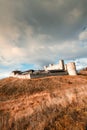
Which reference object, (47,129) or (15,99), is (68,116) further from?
(15,99)

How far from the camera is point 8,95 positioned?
1724 inches

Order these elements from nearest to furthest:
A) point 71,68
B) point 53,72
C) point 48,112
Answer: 1. point 48,112
2. point 53,72
3. point 71,68

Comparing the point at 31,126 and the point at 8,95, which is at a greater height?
the point at 8,95

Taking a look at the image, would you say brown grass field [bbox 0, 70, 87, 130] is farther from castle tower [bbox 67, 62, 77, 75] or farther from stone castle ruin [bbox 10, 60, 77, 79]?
castle tower [bbox 67, 62, 77, 75]

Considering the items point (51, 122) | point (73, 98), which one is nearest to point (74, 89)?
point (73, 98)

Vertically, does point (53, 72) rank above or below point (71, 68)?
below

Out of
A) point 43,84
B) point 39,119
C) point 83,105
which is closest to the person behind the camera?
point 39,119

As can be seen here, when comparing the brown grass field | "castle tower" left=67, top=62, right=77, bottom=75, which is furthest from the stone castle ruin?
the brown grass field

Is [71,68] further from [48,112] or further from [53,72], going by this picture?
[48,112]

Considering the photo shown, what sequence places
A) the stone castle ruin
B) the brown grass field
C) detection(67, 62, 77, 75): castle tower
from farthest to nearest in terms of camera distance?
1. detection(67, 62, 77, 75): castle tower
2. the stone castle ruin
3. the brown grass field

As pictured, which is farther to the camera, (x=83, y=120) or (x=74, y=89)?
(x=74, y=89)

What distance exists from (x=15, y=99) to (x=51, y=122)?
13.8 meters

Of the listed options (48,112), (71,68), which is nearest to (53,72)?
(71,68)

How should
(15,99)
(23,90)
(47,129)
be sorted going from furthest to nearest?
(23,90), (15,99), (47,129)
